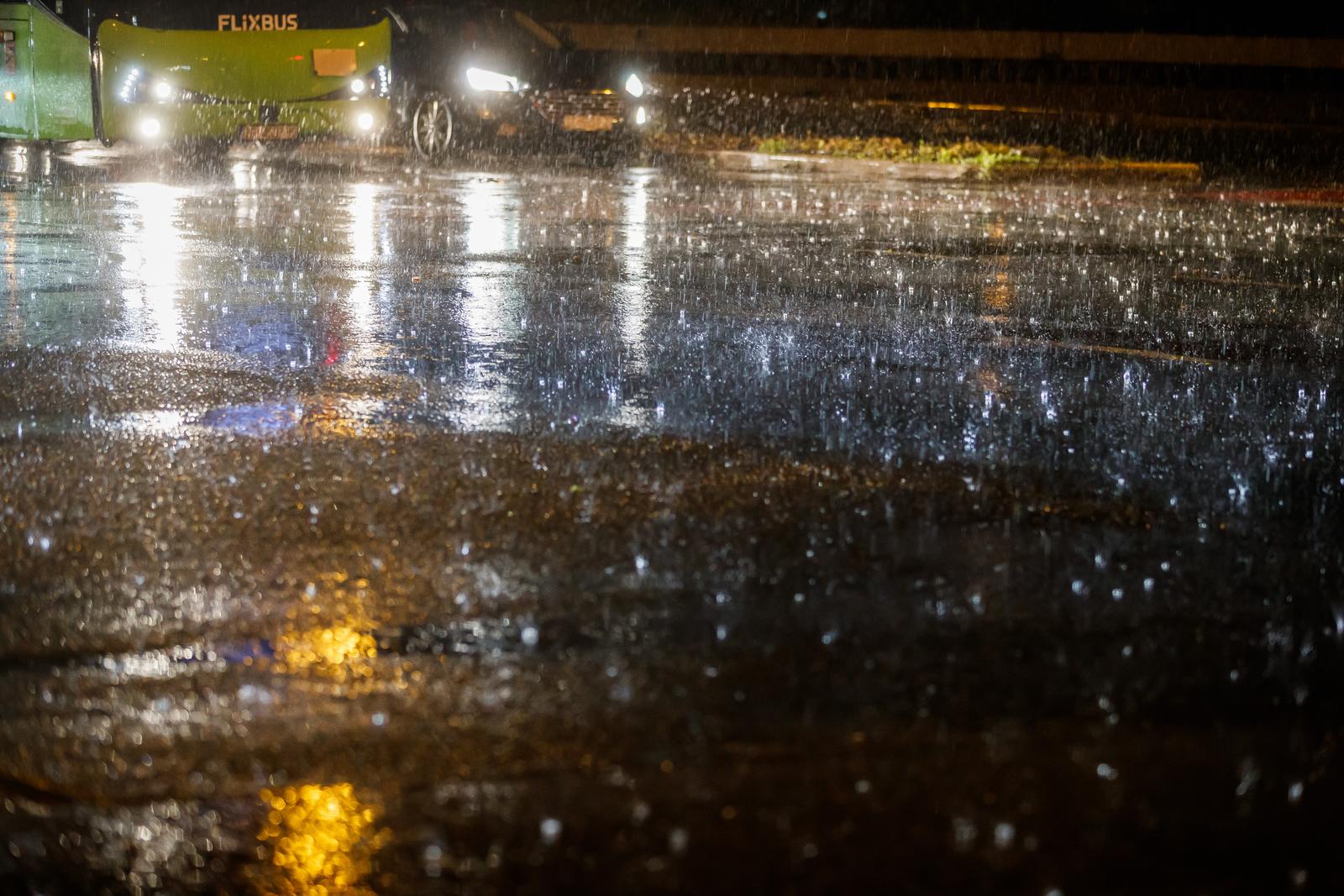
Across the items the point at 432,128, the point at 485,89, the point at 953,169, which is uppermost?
the point at 485,89

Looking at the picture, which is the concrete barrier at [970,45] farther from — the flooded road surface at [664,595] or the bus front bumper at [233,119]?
the flooded road surface at [664,595]

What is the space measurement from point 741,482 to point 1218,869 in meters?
2.51

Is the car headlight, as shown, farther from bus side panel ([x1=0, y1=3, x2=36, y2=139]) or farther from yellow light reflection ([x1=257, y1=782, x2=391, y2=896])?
yellow light reflection ([x1=257, y1=782, x2=391, y2=896])

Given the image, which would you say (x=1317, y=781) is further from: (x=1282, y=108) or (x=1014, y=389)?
(x=1282, y=108)

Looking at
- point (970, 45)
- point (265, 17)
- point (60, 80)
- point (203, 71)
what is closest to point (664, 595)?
point (203, 71)

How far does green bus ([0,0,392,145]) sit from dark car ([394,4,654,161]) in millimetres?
411

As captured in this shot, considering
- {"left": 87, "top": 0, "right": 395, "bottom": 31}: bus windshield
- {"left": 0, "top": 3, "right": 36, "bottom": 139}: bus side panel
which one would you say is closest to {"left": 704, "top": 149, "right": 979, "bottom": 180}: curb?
{"left": 87, "top": 0, "right": 395, "bottom": 31}: bus windshield

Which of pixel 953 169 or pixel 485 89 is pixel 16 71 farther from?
pixel 953 169

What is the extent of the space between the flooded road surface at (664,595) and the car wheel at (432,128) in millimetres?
10754

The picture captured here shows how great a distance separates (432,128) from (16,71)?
4991 millimetres

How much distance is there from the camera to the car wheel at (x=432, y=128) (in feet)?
62.6

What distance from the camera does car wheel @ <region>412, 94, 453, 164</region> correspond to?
62.6 ft

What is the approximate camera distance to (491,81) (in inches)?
758

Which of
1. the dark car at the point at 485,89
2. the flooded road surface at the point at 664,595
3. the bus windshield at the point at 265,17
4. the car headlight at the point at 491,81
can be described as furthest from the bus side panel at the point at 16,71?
the flooded road surface at the point at 664,595
